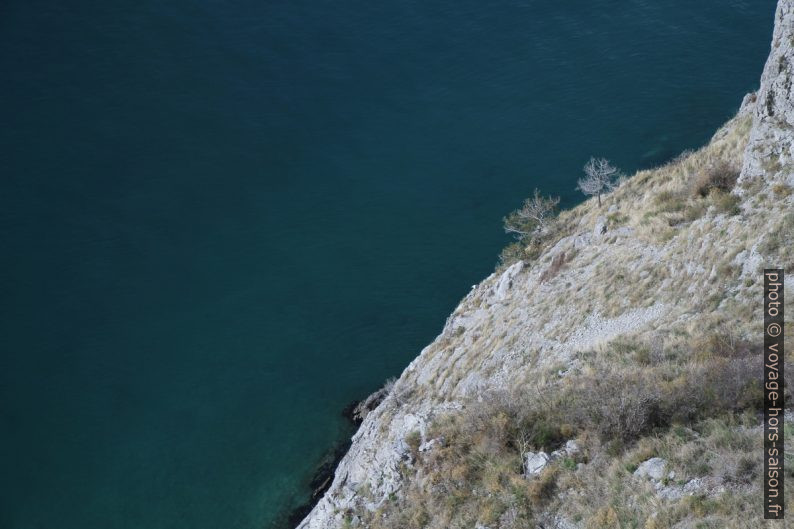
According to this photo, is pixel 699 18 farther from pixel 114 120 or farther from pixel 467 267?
pixel 114 120

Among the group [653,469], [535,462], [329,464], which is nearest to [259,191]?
[329,464]

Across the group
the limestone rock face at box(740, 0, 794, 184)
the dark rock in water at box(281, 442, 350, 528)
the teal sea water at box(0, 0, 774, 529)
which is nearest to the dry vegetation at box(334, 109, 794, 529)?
the limestone rock face at box(740, 0, 794, 184)

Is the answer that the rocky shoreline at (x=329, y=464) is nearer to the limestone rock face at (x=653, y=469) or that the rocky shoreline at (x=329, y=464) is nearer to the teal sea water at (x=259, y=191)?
the teal sea water at (x=259, y=191)

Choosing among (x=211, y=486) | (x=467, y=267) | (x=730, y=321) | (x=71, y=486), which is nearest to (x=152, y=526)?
(x=211, y=486)

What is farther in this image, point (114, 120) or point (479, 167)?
point (114, 120)

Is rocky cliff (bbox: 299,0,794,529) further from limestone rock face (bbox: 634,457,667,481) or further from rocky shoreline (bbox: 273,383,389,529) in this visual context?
rocky shoreline (bbox: 273,383,389,529)
